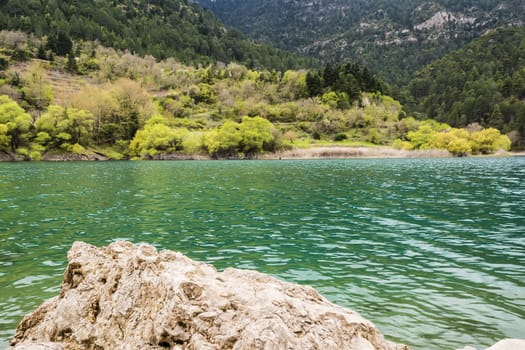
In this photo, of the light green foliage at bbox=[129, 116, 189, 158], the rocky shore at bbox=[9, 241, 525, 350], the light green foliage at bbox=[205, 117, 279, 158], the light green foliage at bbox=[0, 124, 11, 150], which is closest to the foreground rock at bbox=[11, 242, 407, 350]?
the rocky shore at bbox=[9, 241, 525, 350]

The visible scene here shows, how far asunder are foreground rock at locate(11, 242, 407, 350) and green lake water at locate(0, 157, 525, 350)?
2.64 metres

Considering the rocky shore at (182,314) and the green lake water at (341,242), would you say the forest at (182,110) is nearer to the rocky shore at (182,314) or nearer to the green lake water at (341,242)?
the green lake water at (341,242)

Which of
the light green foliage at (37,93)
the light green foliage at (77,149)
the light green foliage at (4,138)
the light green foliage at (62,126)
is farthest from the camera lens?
the light green foliage at (37,93)

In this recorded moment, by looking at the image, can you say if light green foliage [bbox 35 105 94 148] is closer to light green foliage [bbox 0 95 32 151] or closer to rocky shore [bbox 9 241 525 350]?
light green foliage [bbox 0 95 32 151]

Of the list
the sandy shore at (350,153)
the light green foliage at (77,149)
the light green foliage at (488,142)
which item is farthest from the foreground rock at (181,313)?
the light green foliage at (488,142)

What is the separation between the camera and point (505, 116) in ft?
569

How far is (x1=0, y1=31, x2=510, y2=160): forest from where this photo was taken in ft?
338

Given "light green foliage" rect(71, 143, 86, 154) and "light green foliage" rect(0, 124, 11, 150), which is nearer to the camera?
"light green foliage" rect(0, 124, 11, 150)

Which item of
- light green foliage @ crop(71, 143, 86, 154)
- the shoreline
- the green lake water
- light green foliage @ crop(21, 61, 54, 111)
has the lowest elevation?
the green lake water

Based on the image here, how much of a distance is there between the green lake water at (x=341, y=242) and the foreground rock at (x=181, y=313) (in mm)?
2641

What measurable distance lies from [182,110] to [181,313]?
143m

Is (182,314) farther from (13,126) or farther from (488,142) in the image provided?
(488,142)

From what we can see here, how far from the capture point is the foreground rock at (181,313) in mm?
4713

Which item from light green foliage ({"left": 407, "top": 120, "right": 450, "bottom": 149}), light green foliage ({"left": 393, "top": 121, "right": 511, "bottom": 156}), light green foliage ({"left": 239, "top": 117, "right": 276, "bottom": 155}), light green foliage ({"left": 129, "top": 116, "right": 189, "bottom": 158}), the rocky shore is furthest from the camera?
light green foliage ({"left": 407, "top": 120, "right": 450, "bottom": 149})
